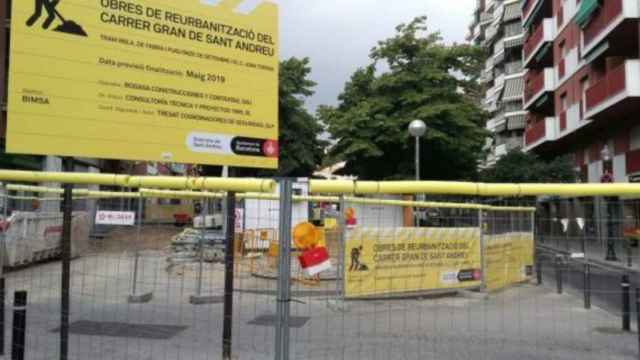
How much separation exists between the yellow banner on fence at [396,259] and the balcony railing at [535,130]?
32.6 m

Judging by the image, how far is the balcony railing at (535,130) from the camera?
41231 mm

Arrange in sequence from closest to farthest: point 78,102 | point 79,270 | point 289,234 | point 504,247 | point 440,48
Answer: point 289,234 → point 78,102 → point 79,270 → point 504,247 → point 440,48

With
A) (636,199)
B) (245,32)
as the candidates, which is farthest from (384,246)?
(636,199)

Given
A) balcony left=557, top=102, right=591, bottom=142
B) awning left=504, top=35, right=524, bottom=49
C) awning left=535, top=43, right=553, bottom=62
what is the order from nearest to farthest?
1. balcony left=557, top=102, right=591, bottom=142
2. awning left=535, top=43, right=553, bottom=62
3. awning left=504, top=35, right=524, bottom=49

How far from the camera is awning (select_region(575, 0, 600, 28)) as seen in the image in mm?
30456

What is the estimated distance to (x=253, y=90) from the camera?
6.51 metres

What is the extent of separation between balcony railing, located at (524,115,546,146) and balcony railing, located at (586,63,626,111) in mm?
10470

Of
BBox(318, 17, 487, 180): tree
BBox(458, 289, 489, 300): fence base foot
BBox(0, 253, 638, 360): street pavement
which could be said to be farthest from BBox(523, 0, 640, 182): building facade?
BBox(0, 253, 638, 360): street pavement

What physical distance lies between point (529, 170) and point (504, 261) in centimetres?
2360

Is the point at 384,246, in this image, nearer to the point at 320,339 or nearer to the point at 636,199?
the point at 320,339

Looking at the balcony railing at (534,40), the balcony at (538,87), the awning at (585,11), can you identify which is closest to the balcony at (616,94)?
the awning at (585,11)

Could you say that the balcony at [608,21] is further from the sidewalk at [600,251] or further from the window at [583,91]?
the sidewalk at [600,251]

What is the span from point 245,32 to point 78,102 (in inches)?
71.2

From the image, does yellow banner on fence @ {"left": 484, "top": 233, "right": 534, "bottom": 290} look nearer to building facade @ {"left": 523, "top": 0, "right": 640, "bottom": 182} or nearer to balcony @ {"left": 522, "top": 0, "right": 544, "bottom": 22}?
building facade @ {"left": 523, "top": 0, "right": 640, "bottom": 182}
